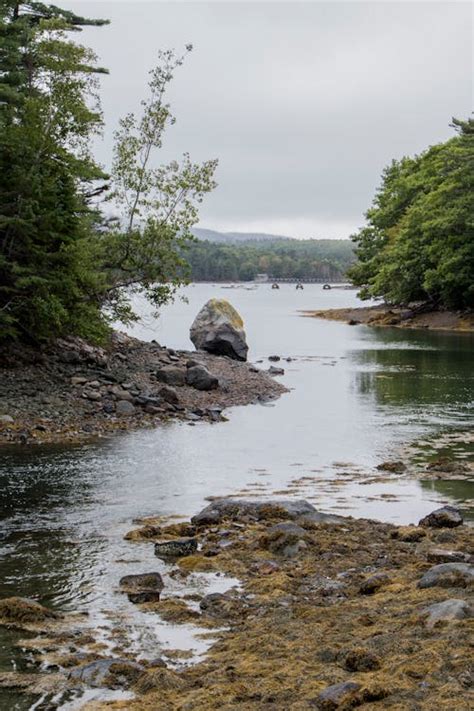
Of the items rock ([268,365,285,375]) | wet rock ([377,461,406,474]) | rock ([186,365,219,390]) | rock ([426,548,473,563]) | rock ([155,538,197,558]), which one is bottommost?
wet rock ([377,461,406,474])

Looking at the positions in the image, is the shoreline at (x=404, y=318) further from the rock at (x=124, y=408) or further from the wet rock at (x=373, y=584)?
the wet rock at (x=373, y=584)

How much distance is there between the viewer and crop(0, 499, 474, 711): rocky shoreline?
24.5 ft

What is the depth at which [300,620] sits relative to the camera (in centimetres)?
959

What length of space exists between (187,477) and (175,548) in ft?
19.8

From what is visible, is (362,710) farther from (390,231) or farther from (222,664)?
(390,231)

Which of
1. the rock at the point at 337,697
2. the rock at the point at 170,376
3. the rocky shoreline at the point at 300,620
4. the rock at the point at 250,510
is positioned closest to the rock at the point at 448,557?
the rocky shoreline at the point at 300,620

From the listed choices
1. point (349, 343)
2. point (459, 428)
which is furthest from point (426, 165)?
point (459, 428)

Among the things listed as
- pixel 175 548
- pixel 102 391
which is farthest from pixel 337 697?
pixel 102 391

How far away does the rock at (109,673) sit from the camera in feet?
27.2

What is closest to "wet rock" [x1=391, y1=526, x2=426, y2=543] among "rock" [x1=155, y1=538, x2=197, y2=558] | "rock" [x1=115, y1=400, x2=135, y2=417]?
"rock" [x1=155, y1=538, x2=197, y2=558]

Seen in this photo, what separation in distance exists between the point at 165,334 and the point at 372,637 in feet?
187

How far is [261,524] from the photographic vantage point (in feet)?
48.0

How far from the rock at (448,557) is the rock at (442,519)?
2.13 m

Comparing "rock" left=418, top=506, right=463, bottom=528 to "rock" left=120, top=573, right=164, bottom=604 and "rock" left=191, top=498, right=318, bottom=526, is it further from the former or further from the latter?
"rock" left=120, top=573, right=164, bottom=604
